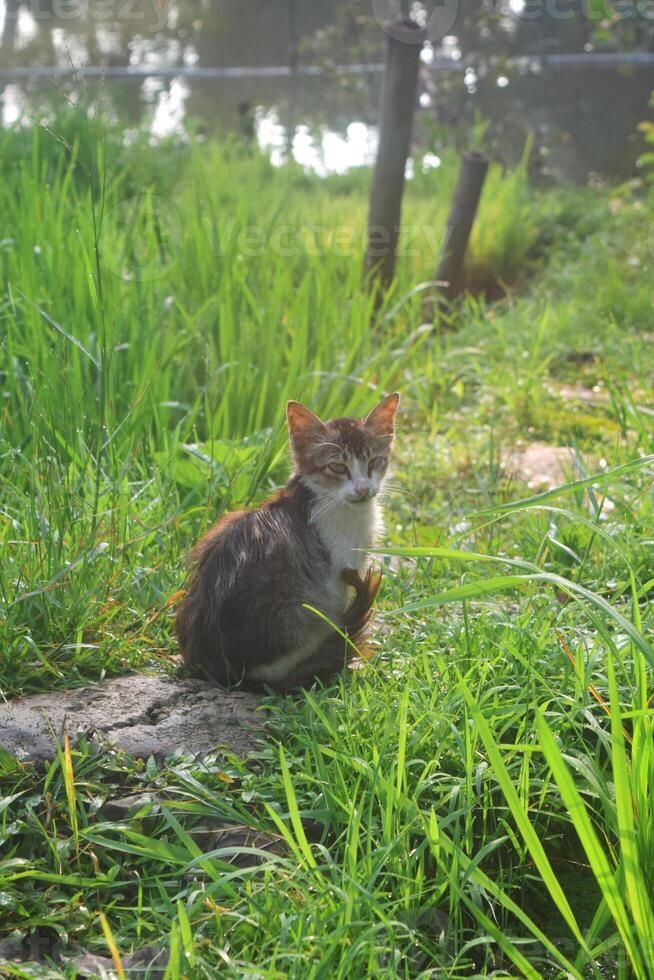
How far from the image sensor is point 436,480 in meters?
4.28

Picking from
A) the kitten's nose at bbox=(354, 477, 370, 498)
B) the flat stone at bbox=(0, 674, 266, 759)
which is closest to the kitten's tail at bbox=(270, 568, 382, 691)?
the flat stone at bbox=(0, 674, 266, 759)

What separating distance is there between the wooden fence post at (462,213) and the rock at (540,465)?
5.83 feet

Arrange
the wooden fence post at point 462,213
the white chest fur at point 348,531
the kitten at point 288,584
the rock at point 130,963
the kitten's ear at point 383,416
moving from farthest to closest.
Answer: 1. the wooden fence post at point 462,213
2. the kitten's ear at point 383,416
3. the white chest fur at point 348,531
4. the kitten at point 288,584
5. the rock at point 130,963

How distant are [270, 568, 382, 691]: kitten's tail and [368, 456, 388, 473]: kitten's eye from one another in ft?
1.38

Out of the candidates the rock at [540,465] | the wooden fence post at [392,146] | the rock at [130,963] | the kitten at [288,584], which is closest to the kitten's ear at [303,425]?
the kitten at [288,584]

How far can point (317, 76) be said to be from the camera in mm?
10367

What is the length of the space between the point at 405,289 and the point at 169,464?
8.91ft

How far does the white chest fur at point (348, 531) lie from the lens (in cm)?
282

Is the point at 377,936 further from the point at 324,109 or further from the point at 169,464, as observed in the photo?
the point at 324,109

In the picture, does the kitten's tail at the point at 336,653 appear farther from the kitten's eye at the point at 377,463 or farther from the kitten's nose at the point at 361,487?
the kitten's eye at the point at 377,463

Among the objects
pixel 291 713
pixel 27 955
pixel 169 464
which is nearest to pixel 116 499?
pixel 169 464

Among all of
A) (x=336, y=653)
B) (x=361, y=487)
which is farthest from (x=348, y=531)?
(x=336, y=653)

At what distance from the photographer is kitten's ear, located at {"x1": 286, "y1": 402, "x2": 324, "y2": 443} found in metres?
2.93

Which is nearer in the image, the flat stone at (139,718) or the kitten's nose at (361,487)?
the flat stone at (139,718)
